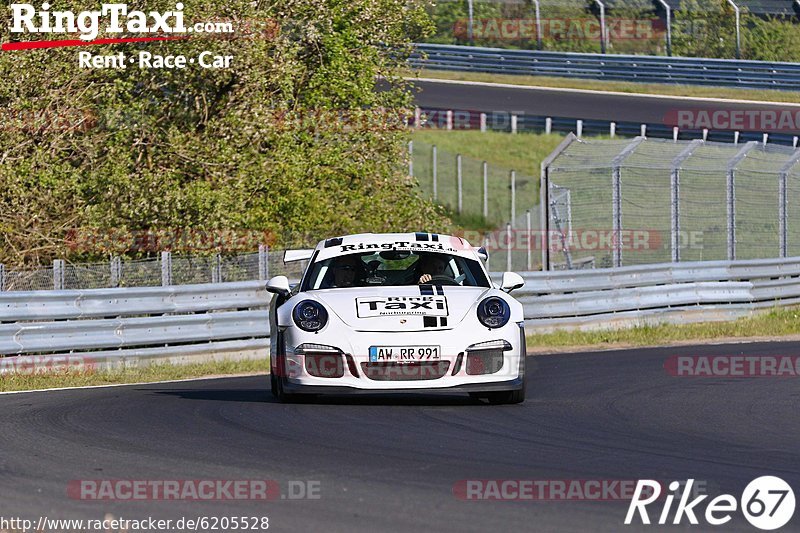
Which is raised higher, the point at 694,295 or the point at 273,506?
the point at 273,506

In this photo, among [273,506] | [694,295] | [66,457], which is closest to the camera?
[273,506]

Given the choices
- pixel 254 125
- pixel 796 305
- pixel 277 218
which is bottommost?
pixel 796 305

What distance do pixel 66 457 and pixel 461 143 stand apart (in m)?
33.6

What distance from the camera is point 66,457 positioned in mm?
7637

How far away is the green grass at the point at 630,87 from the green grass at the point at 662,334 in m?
21.6

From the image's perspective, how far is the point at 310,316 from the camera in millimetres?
10125

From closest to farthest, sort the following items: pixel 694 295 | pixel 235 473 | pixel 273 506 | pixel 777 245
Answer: pixel 273 506
pixel 235 473
pixel 694 295
pixel 777 245

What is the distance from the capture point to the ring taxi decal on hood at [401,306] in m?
9.98

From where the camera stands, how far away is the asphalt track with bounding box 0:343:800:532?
19.7ft

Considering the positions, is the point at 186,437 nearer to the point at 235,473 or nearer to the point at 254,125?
the point at 235,473

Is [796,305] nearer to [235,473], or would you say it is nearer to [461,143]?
[235,473]

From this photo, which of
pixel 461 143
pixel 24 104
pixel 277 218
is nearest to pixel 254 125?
pixel 277 218

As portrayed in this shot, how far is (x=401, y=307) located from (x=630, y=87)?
117ft

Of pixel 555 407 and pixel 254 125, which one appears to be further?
pixel 254 125
